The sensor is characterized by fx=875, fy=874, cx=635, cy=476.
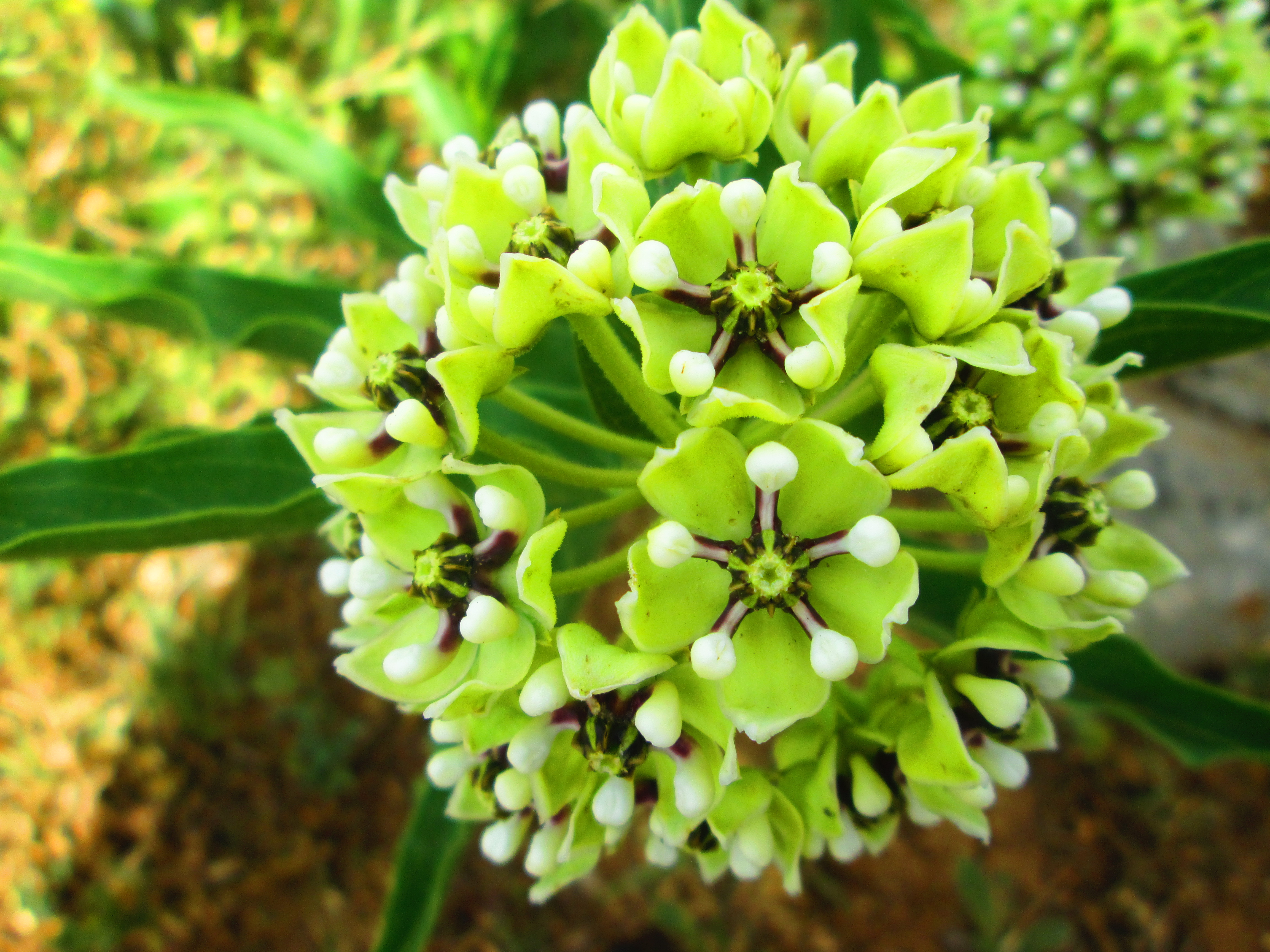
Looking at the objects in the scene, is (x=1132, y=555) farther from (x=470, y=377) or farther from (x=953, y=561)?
(x=470, y=377)

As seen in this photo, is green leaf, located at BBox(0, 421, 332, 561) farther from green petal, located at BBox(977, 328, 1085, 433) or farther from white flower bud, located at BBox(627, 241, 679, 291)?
green petal, located at BBox(977, 328, 1085, 433)

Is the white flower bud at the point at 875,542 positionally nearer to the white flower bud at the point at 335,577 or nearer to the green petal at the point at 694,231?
the green petal at the point at 694,231

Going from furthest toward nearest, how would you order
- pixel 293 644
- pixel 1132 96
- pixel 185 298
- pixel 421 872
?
pixel 293 644, pixel 1132 96, pixel 185 298, pixel 421 872

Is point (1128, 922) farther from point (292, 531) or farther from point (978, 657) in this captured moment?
point (292, 531)

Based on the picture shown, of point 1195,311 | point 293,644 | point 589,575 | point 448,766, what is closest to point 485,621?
point 589,575

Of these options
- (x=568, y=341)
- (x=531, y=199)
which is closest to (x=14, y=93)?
(x=568, y=341)
